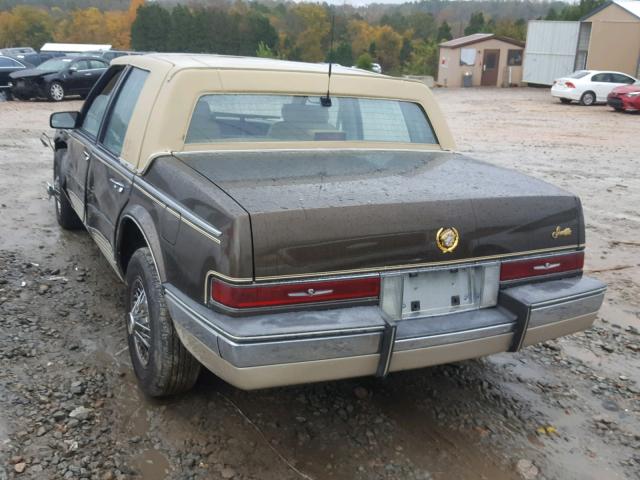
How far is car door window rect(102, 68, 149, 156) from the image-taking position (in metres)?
3.92

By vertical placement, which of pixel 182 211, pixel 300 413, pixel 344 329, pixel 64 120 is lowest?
pixel 300 413

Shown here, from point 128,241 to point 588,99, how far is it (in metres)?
25.5

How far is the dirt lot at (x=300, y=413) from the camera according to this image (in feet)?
9.50

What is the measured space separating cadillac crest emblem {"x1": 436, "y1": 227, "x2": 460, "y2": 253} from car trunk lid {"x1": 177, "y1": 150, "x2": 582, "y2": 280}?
0.02 meters

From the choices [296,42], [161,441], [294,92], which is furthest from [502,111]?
[296,42]

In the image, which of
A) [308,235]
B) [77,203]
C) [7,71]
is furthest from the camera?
[7,71]

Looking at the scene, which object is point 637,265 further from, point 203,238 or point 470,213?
point 203,238

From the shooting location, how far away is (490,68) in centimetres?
3831

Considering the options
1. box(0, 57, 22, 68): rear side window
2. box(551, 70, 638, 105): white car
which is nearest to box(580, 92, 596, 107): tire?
box(551, 70, 638, 105): white car

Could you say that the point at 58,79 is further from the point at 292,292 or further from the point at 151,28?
the point at 151,28

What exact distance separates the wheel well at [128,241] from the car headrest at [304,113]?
1.10 metres

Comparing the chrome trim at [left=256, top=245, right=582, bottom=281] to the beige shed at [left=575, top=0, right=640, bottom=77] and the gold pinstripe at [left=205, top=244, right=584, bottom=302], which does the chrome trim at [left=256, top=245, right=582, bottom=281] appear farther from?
the beige shed at [left=575, top=0, right=640, bottom=77]

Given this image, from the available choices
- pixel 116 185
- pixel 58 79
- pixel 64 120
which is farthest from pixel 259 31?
pixel 116 185

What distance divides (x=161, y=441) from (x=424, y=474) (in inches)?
48.9
